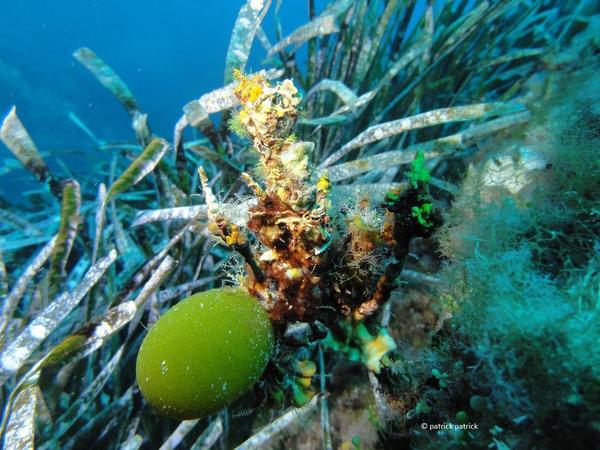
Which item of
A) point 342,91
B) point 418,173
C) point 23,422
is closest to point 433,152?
point 342,91

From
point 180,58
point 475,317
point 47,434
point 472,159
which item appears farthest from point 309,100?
point 180,58

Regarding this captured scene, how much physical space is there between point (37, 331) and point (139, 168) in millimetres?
1090

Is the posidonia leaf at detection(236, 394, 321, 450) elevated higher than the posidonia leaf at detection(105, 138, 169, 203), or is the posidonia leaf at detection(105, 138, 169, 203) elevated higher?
the posidonia leaf at detection(105, 138, 169, 203)

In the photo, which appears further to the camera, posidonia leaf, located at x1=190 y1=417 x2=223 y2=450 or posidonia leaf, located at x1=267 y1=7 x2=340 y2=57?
posidonia leaf, located at x1=267 y1=7 x2=340 y2=57

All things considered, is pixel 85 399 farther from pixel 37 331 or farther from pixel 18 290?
pixel 18 290

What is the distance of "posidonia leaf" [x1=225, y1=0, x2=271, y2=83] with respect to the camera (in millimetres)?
2914

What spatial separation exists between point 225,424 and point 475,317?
141 centimetres

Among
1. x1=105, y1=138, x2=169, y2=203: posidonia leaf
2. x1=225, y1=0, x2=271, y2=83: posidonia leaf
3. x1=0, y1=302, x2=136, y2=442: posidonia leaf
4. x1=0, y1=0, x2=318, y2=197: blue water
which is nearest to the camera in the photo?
x1=0, y1=302, x2=136, y2=442: posidonia leaf

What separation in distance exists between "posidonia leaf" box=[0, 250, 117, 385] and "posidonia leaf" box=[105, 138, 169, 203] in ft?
1.71

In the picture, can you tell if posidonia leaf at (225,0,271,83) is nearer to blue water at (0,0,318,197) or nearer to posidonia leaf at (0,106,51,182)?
posidonia leaf at (0,106,51,182)

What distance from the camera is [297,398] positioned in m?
1.59

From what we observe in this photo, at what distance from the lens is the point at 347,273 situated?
150 cm

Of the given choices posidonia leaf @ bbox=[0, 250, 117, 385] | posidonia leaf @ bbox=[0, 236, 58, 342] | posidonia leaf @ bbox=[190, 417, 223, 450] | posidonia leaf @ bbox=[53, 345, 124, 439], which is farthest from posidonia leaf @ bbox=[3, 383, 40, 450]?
posidonia leaf @ bbox=[0, 236, 58, 342]

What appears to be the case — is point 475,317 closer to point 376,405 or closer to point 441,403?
point 441,403
